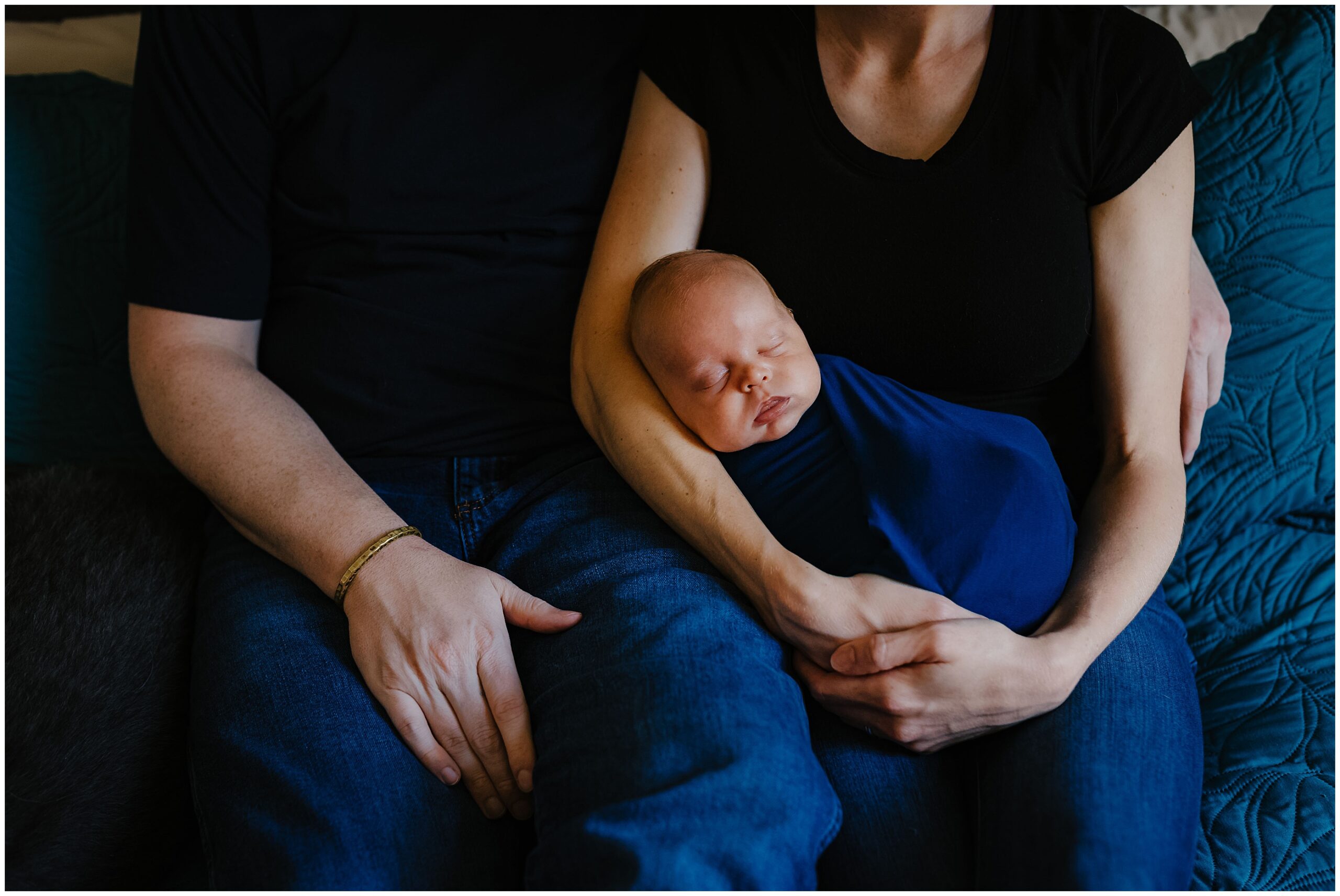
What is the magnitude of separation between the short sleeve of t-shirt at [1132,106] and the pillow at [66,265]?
1.44 metres

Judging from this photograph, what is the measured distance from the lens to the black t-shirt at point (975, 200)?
1.07 metres

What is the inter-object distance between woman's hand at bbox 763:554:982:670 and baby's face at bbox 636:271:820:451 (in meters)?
0.17

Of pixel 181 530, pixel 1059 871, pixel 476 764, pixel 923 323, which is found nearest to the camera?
pixel 1059 871

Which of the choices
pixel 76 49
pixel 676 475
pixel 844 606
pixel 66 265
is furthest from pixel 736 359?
pixel 76 49

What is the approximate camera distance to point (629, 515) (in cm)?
114

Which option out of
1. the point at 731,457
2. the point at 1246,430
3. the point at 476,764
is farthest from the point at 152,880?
the point at 1246,430

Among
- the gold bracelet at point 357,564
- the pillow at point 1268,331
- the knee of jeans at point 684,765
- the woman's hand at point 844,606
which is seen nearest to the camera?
the knee of jeans at point 684,765

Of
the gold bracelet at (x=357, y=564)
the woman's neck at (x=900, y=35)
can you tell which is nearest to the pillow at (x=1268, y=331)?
the woman's neck at (x=900, y=35)

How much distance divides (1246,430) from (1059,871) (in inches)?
32.7

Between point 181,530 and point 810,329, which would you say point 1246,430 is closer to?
point 810,329

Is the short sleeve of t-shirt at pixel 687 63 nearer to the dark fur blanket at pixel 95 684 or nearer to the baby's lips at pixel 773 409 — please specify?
the baby's lips at pixel 773 409

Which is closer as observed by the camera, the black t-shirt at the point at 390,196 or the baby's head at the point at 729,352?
the baby's head at the point at 729,352

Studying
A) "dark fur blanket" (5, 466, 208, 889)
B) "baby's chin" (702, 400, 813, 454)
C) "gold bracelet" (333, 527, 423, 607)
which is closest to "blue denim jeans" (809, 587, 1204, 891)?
"baby's chin" (702, 400, 813, 454)

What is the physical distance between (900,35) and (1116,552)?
655 millimetres
